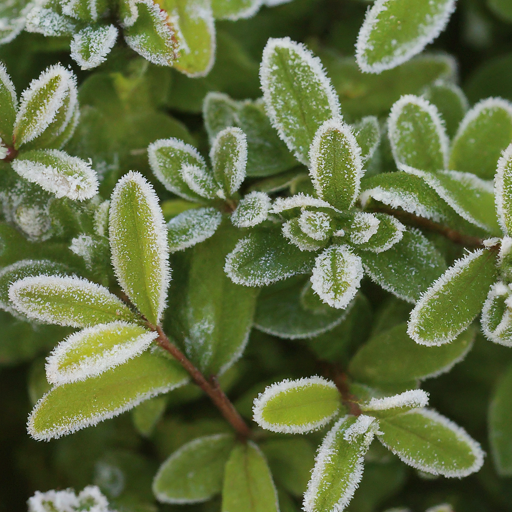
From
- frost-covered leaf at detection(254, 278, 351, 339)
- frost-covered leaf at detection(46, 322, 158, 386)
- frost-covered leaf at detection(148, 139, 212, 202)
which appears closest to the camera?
frost-covered leaf at detection(46, 322, 158, 386)

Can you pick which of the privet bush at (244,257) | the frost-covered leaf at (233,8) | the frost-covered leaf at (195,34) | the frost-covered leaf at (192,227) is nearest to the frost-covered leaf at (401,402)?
the privet bush at (244,257)

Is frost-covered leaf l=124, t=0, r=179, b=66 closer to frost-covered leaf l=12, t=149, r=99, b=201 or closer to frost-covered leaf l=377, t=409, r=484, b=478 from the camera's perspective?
frost-covered leaf l=12, t=149, r=99, b=201

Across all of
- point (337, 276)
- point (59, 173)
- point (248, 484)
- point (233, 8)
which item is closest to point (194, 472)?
point (248, 484)

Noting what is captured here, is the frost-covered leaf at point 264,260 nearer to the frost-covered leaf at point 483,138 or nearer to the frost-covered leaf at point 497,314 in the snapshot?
the frost-covered leaf at point 497,314

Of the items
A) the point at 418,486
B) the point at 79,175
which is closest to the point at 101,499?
the point at 79,175

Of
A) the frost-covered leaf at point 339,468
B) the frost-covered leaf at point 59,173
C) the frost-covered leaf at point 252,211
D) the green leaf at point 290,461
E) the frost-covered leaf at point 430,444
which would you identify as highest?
the frost-covered leaf at point 59,173

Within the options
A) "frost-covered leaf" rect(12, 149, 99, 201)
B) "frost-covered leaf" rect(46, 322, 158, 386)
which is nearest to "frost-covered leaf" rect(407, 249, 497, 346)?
"frost-covered leaf" rect(46, 322, 158, 386)
